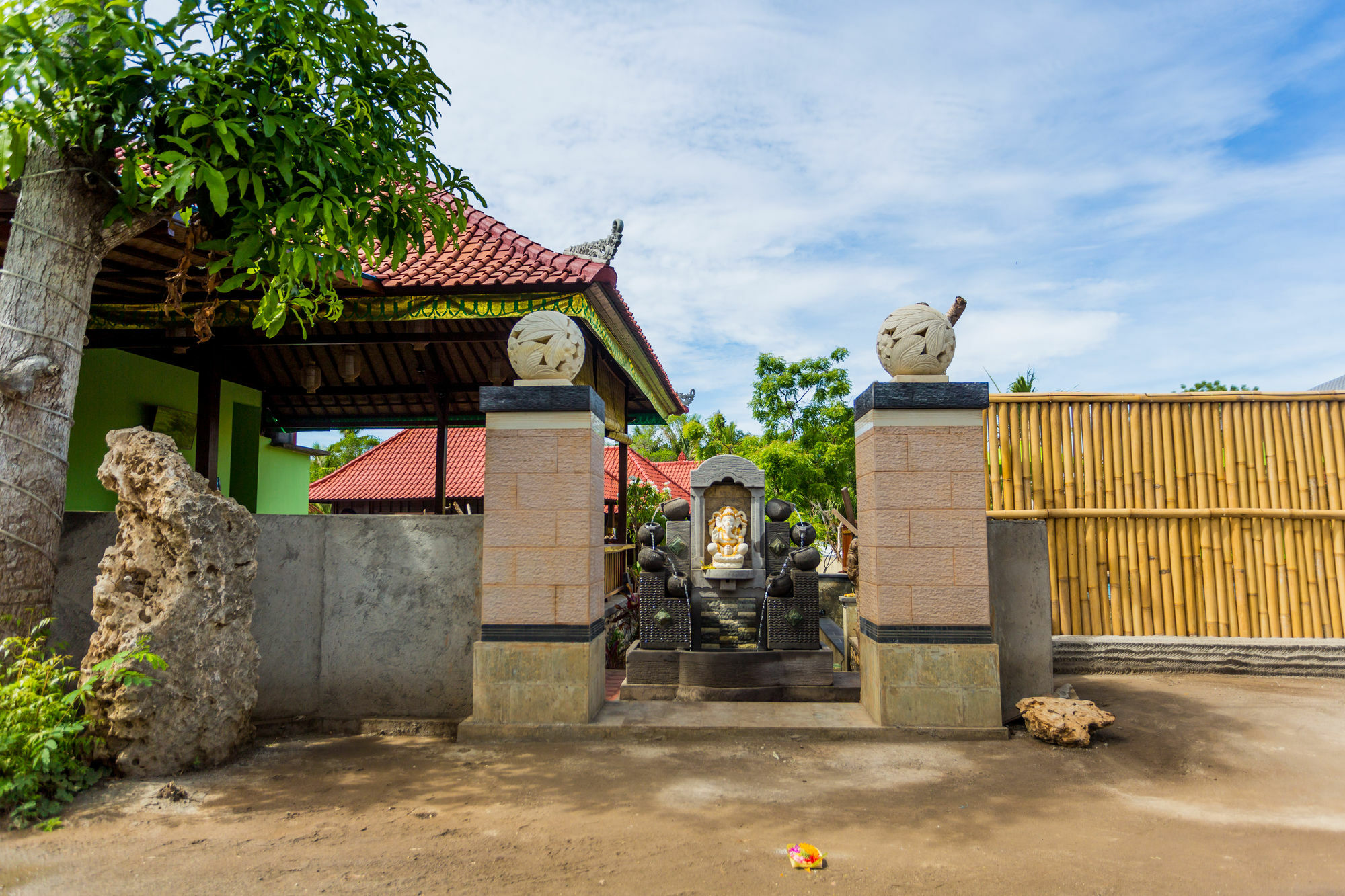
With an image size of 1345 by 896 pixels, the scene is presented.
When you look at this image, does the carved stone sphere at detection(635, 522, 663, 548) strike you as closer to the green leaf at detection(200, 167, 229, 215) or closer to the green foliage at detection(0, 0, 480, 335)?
the green foliage at detection(0, 0, 480, 335)

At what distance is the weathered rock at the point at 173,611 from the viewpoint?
3.70m

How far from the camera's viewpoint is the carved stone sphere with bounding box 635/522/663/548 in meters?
6.77

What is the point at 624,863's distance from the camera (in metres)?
2.88

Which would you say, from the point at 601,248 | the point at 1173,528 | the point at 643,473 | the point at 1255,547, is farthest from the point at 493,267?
the point at 643,473

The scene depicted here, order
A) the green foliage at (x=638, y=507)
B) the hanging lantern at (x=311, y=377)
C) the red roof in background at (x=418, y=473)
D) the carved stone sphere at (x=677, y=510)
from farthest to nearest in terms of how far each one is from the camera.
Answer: the red roof in background at (x=418, y=473) < the green foliage at (x=638, y=507) < the hanging lantern at (x=311, y=377) < the carved stone sphere at (x=677, y=510)

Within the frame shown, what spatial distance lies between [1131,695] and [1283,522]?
263 centimetres

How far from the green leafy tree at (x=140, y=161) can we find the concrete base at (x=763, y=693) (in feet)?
13.1

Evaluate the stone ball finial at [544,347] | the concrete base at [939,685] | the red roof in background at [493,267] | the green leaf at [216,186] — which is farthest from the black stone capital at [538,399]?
the concrete base at [939,685]

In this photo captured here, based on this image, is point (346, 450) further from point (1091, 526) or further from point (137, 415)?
point (1091, 526)

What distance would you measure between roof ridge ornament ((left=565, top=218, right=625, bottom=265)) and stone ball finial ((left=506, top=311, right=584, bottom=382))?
13.1 feet

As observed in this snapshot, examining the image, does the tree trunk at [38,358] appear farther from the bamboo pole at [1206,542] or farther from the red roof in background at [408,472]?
the red roof in background at [408,472]

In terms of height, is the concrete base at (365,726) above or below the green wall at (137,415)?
below

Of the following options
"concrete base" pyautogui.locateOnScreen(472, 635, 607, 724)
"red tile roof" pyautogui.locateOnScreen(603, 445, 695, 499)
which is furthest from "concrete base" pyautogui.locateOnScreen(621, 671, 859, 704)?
"red tile roof" pyautogui.locateOnScreen(603, 445, 695, 499)

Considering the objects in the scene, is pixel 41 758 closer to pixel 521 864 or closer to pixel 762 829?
pixel 521 864
